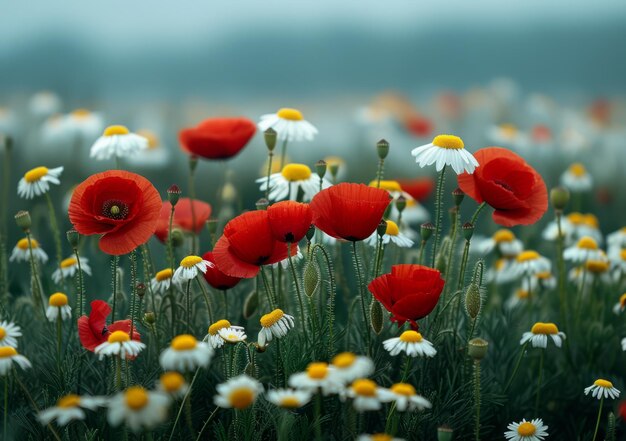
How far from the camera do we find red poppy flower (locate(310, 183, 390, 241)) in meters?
1.90

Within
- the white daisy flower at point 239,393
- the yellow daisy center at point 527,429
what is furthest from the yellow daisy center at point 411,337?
the white daisy flower at point 239,393

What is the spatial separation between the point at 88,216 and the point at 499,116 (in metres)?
5.83

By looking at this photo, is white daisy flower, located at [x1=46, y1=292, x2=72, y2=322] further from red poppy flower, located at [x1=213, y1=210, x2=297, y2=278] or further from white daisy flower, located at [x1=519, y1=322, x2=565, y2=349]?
white daisy flower, located at [x1=519, y1=322, x2=565, y2=349]

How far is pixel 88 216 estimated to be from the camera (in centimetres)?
199

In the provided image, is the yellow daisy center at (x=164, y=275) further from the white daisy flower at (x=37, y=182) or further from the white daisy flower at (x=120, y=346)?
the white daisy flower at (x=120, y=346)

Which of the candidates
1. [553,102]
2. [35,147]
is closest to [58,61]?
[35,147]

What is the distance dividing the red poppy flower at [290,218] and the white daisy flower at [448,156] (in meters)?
0.31

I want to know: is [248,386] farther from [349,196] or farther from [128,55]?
[128,55]

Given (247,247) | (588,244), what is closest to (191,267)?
(247,247)

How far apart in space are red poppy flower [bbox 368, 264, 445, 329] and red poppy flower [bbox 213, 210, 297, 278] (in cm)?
22

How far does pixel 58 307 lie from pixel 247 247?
45cm

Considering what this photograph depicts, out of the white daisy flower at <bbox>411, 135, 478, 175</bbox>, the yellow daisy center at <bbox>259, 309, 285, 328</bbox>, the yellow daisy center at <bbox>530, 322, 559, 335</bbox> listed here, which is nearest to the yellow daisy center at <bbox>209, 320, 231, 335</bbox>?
the yellow daisy center at <bbox>259, 309, 285, 328</bbox>

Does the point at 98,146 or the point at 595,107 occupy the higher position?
the point at 98,146

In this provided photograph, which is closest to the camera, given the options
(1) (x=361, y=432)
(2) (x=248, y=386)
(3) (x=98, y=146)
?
(2) (x=248, y=386)
